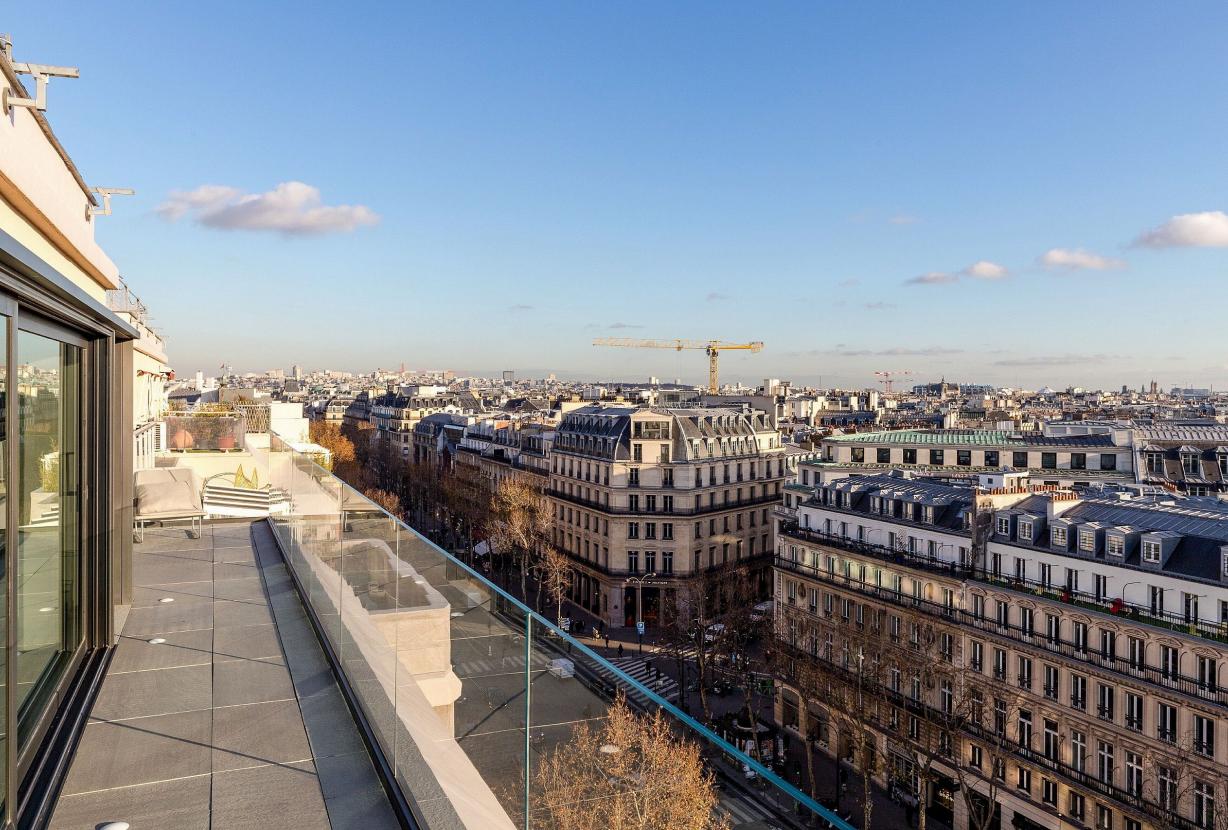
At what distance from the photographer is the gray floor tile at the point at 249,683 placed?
6.55 meters

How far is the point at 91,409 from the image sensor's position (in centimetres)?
752

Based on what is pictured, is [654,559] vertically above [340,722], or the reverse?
[340,722]

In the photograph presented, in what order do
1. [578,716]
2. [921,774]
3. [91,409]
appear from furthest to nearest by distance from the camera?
[921,774]
[91,409]
[578,716]

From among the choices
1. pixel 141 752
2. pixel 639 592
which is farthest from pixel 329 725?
pixel 639 592

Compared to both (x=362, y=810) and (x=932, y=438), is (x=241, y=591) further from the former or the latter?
(x=932, y=438)

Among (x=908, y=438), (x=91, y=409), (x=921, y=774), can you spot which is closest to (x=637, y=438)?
(x=908, y=438)

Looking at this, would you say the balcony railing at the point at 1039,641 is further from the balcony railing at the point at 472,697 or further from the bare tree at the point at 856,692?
the balcony railing at the point at 472,697

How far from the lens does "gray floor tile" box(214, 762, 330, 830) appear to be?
4.70 m

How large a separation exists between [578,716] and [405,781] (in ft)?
5.97

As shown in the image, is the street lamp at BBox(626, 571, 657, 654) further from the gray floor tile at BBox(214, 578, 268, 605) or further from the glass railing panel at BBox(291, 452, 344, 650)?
the gray floor tile at BBox(214, 578, 268, 605)

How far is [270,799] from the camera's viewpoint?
4.97m

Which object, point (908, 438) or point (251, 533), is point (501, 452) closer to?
point (908, 438)

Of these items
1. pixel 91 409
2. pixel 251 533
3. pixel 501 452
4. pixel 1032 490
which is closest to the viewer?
pixel 91 409

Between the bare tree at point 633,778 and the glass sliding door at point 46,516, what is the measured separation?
322 cm
